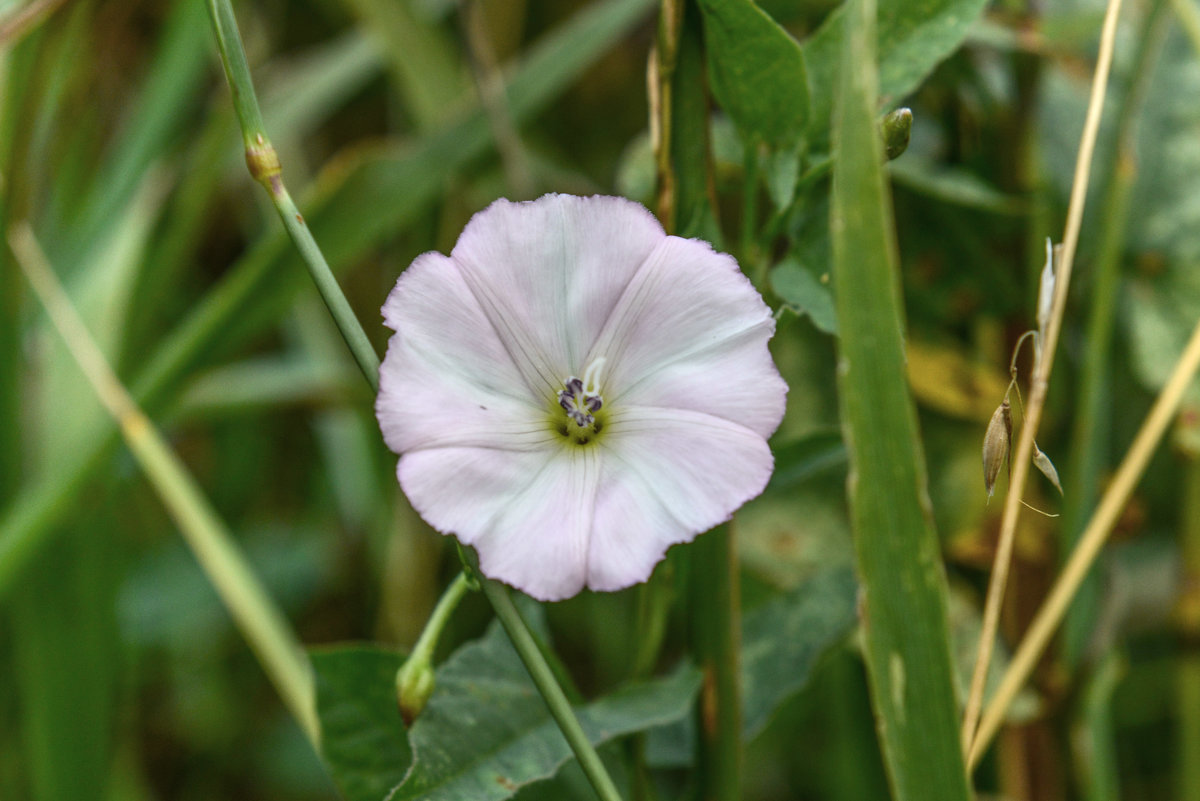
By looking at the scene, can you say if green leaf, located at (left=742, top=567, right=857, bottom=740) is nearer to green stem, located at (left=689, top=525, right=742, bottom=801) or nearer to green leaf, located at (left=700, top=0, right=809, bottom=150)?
green stem, located at (left=689, top=525, right=742, bottom=801)

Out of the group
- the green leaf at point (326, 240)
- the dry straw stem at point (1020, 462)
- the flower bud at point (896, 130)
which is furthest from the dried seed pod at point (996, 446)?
the green leaf at point (326, 240)

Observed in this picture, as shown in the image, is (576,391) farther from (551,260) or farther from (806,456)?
(806,456)

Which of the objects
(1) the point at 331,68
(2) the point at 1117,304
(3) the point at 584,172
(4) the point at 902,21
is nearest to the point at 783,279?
(4) the point at 902,21

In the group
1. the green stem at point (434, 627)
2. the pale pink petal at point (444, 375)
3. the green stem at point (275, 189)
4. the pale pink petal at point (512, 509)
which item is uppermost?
the green stem at point (275, 189)

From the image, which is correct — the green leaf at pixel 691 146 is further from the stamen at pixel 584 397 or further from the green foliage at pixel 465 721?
the green foliage at pixel 465 721

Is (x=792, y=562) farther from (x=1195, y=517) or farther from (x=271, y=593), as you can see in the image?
(x=271, y=593)

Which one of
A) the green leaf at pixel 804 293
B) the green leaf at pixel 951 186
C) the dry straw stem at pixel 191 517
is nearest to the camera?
the green leaf at pixel 804 293

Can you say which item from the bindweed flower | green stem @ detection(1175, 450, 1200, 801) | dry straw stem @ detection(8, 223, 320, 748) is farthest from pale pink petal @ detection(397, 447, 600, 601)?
green stem @ detection(1175, 450, 1200, 801)

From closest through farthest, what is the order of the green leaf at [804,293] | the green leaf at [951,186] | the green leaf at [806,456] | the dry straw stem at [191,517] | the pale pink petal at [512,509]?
the pale pink petal at [512,509] < the green leaf at [804,293] < the green leaf at [806,456] < the green leaf at [951,186] < the dry straw stem at [191,517]
